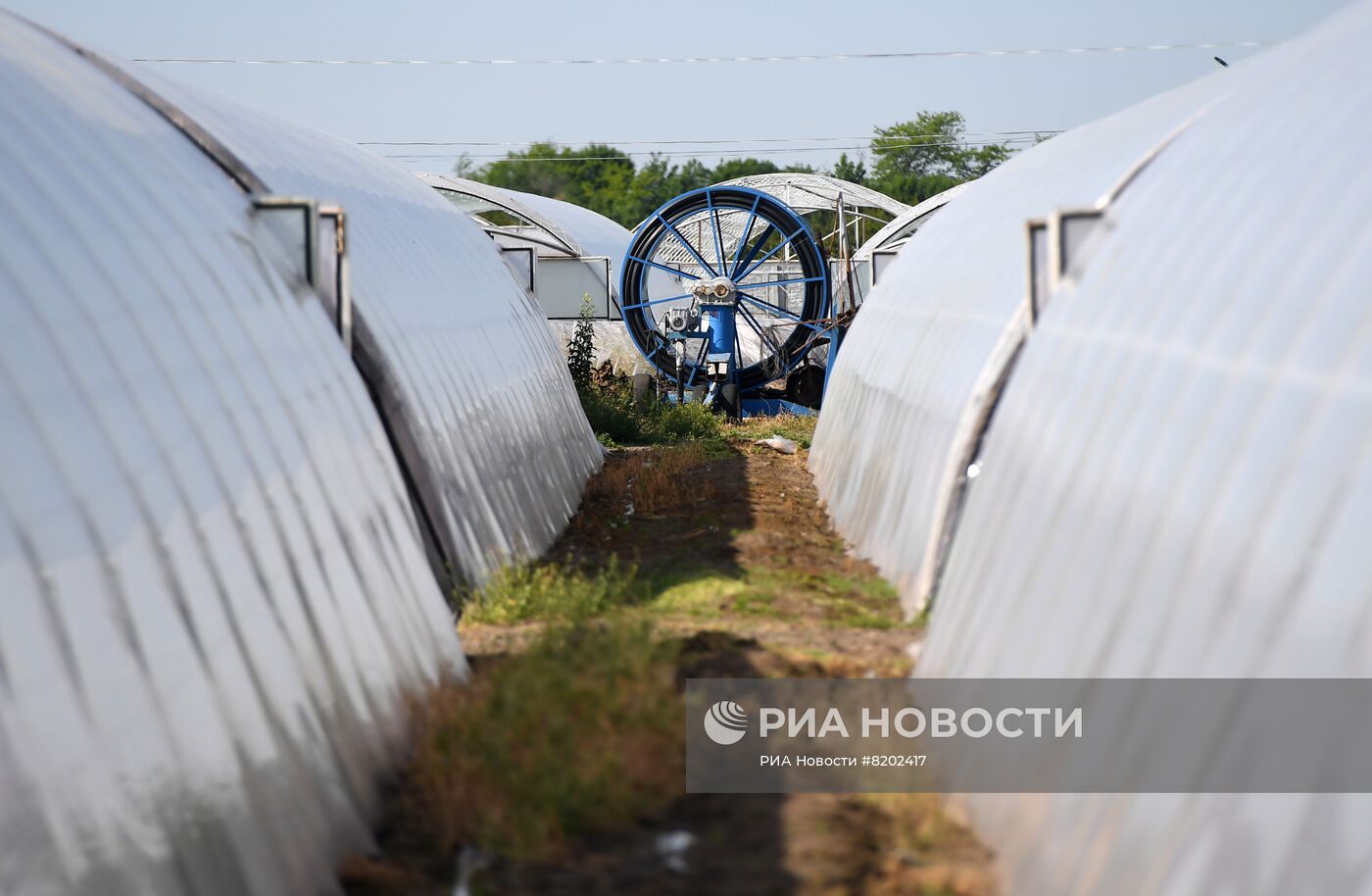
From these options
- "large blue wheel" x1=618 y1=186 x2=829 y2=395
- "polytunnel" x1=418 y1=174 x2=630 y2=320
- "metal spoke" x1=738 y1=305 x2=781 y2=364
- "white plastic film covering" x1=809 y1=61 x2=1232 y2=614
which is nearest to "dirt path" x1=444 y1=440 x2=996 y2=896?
"white plastic film covering" x1=809 y1=61 x2=1232 y2=614

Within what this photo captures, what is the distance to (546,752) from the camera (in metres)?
→ 6.31

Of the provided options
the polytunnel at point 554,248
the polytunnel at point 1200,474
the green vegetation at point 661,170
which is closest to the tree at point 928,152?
the green vegetation at point 661,170

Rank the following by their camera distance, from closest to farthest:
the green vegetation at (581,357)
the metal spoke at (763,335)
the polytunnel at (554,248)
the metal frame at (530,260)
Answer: the metal frame at (530,260) → the green vegetation at (581,357) → the metal spoke at (763,335) → the polytunnel at (554,248)

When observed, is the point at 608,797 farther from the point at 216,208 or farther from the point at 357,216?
the point at 357,216

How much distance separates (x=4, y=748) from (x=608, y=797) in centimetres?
288

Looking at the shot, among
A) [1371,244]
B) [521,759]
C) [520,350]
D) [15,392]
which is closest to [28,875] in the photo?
[15,392]

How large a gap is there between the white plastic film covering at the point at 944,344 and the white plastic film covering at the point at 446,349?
3.11 m

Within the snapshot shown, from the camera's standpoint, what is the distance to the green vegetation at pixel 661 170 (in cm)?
8650

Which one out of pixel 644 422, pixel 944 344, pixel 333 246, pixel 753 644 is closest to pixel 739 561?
pixel 944 344

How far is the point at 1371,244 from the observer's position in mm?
4719

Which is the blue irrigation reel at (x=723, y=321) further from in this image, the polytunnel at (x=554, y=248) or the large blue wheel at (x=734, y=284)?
the polytunnel at (x=554, y=248)

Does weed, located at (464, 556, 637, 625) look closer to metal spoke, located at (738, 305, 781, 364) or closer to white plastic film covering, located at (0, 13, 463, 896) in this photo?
white plastic film covering, located at (0, 13, 463, 896)

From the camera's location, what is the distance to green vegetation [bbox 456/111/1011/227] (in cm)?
8650

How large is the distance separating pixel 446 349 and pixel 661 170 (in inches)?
3144
